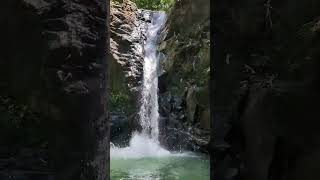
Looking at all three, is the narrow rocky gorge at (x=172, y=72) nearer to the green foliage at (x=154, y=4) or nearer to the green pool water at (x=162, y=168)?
the green pool water at (x=162, y=168)

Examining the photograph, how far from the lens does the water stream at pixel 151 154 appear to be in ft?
34.8

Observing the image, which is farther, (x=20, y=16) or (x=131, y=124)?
(x=131, y=124)

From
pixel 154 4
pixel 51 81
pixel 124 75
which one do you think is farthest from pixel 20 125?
pixel 154 4

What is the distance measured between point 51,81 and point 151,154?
10.5 meters

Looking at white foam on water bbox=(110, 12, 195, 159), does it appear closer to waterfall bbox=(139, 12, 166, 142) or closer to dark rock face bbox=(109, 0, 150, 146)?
waterfall bbox=(139, 12, 166, 142)

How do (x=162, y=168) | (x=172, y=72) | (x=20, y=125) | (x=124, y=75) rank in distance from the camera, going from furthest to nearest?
(x=124, y=75) < (x=172, y=72) < (x=162, y=168) < (x=20, y=125)

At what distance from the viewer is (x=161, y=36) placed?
17859 millimetres

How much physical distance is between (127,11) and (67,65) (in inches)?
546

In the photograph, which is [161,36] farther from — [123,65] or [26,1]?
[26,1]
